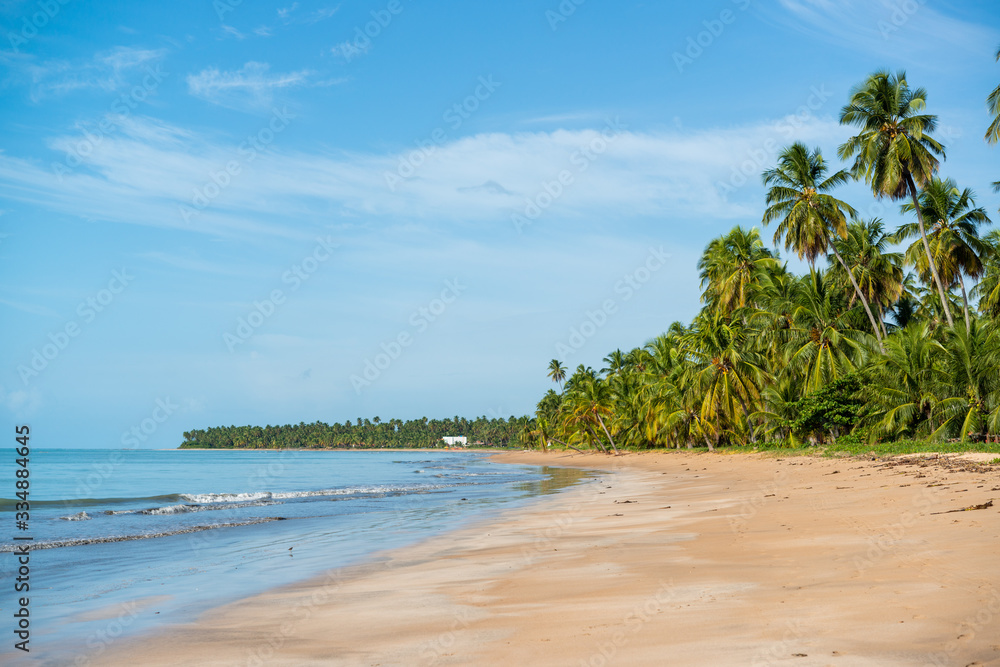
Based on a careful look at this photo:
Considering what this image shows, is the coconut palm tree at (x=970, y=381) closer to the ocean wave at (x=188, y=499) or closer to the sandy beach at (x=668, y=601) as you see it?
the sandy beach at (x=668, y=601)

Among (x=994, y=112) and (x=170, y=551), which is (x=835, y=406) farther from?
(x=170, y=551)

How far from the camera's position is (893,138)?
97.2 feet

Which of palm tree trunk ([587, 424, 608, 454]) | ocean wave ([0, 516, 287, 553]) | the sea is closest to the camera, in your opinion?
the sea

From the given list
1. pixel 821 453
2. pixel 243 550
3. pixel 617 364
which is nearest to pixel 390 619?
pixel 243 550

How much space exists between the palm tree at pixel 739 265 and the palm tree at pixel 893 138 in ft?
43.7

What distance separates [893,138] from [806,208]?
591 cm

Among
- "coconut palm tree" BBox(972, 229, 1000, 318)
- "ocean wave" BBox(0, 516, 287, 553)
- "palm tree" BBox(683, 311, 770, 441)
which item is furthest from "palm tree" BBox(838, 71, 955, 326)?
"ocean wave" BBox(0, 516, 287, 553)

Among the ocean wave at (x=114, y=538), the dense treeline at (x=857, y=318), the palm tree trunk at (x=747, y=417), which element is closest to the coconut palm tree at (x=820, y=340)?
the dense treeline at (x=857, y=318)

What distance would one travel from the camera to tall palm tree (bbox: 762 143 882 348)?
114ft

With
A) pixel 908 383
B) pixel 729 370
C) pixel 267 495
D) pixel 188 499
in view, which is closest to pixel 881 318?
pixel 729 370

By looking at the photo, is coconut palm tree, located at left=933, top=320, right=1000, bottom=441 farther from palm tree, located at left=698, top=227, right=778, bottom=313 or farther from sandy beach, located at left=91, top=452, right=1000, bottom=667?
palm tree, located at left=698, top=227, right=778, bottom=313

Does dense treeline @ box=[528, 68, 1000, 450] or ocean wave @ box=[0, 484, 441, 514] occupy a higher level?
dense treeline @ box=[528, 68, 1000, 450]

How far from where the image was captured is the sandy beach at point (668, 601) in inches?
189

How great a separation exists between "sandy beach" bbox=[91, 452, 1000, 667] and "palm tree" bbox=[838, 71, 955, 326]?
21707mm
